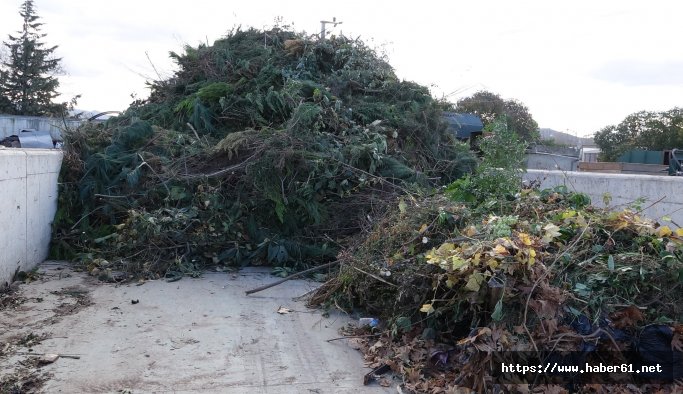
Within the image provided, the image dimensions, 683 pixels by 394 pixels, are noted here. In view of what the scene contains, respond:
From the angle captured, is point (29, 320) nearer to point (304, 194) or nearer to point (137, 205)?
point (137, 205)

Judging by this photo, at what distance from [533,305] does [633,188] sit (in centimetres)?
417

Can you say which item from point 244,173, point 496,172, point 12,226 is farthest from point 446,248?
point 12,226

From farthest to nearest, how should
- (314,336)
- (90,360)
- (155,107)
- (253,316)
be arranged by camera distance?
(155,107)
(253,316)
(314,336)
(90,360)

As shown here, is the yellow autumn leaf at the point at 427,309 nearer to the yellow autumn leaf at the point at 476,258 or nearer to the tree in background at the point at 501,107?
the yellow autumn leaf at the point at 476,258

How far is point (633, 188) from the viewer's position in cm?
757

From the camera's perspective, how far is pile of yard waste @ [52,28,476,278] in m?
7.94

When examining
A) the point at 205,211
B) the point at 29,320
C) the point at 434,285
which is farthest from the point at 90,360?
the point at 205,211

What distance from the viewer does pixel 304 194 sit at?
8.18 m

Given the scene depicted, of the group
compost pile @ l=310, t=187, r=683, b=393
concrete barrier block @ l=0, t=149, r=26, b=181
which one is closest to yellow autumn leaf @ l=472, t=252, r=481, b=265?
compost pile @ l=310, t=187, r=683, b=393

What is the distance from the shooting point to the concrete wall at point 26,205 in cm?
664

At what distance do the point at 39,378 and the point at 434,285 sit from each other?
3084 millimetres

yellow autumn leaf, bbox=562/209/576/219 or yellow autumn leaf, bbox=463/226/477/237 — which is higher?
yellow autumn leaf, bbox=562/209/576/219

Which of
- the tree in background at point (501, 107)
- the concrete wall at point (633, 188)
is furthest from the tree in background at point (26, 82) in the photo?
the concrete wall at point (633, 188)

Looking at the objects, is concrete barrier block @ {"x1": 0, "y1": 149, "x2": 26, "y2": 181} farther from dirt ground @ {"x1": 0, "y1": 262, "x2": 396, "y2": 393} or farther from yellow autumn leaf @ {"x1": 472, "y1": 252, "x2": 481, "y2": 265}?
yellow autumn leaf @ {"x1": 472, "y1": 252, "x2": 481, "y2": 265}
